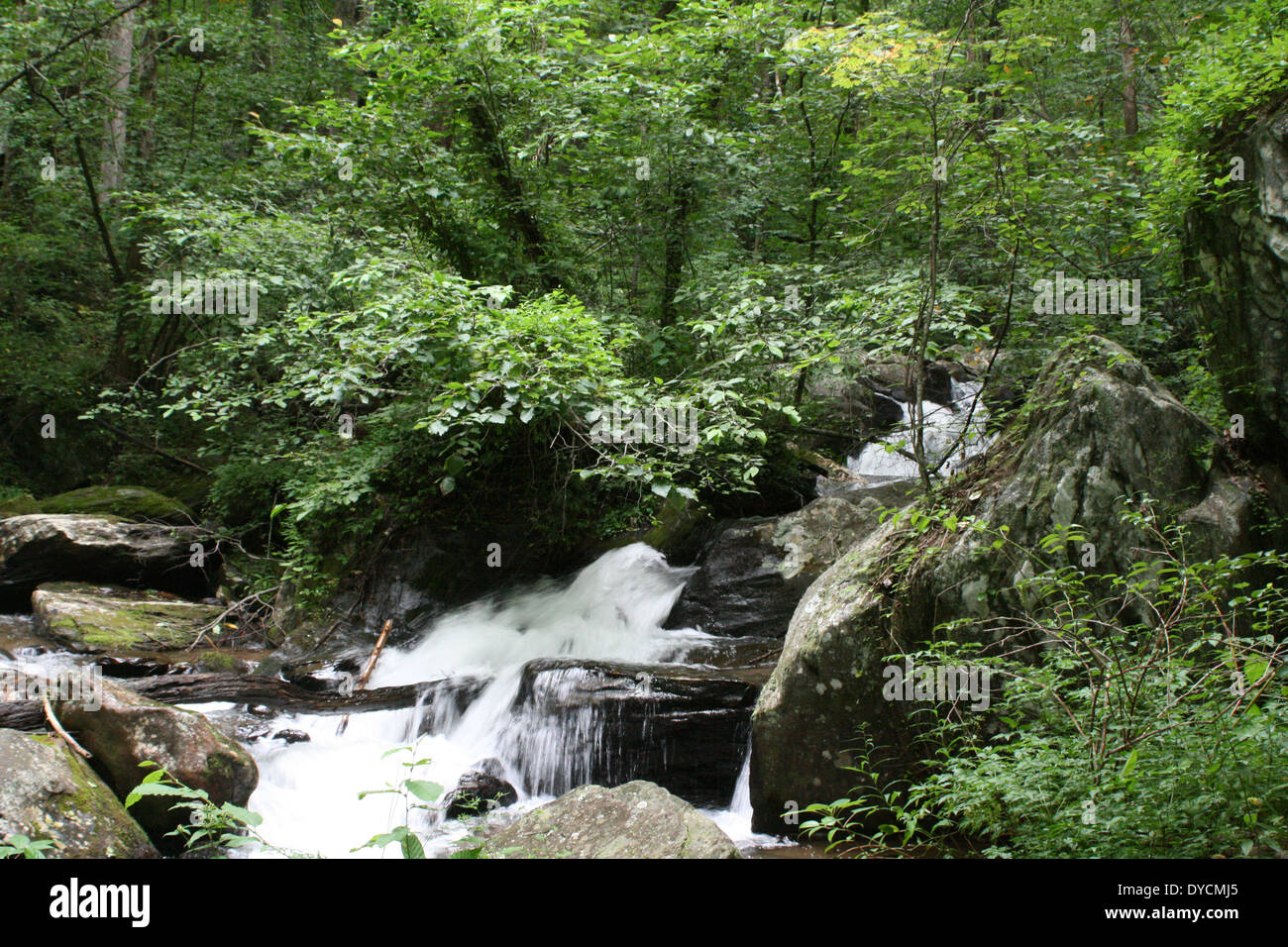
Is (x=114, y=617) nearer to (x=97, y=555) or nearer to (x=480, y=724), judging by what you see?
(x=97, y=555)

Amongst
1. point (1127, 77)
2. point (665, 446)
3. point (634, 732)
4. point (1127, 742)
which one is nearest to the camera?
point (1127, 742)

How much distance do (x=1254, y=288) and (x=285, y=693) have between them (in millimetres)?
9186

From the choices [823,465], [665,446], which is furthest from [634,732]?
[823,465]

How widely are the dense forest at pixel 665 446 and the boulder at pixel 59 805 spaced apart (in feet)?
0.09

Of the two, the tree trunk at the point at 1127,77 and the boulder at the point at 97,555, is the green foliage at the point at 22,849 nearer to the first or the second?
the boulder at the point at 97,555

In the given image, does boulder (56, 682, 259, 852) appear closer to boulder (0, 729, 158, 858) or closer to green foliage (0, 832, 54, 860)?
boulder (0, 729, 158, 858)

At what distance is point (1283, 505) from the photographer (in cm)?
572

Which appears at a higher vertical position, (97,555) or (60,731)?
(97,555)

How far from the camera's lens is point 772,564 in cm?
850

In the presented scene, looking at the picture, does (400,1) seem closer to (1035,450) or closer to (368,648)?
(368,648)

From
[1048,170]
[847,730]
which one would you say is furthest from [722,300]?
[847,730]

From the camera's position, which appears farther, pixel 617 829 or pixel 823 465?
pixel 823 465

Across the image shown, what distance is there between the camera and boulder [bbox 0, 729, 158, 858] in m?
4.01

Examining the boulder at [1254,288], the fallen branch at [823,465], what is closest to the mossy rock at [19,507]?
the fallen branch at [823,465]
